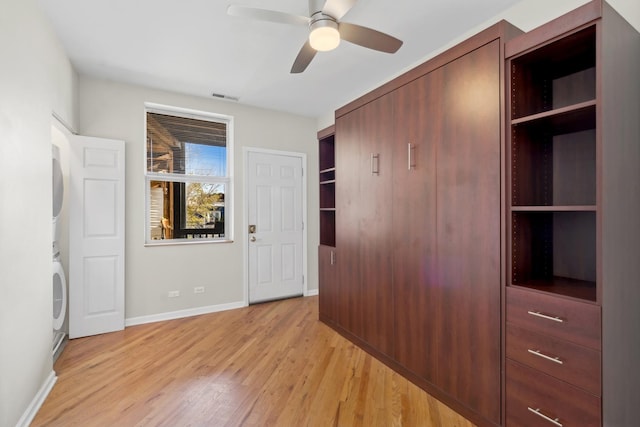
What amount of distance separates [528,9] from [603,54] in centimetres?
112

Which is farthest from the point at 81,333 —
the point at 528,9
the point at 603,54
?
the point at 528,9

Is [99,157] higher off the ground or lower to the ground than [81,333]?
higher

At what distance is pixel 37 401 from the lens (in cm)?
206

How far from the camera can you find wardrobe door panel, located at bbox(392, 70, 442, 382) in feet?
7.18

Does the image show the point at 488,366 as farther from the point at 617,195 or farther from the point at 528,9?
the point at 528,9

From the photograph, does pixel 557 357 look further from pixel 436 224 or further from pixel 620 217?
pixel 436 224

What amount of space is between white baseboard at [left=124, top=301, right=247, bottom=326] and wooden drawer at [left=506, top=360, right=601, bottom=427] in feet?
11.0

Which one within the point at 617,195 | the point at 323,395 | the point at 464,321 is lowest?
the point at 323,395

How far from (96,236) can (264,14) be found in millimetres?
2911

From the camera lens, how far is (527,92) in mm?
1831

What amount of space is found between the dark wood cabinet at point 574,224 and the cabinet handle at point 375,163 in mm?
1096

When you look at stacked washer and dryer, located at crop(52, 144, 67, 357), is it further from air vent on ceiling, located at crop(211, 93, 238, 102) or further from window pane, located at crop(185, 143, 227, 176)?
air vent on ceiling, located at crop(211, 93, 238, 102)

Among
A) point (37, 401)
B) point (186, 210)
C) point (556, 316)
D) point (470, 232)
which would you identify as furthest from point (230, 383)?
point (186, 210)

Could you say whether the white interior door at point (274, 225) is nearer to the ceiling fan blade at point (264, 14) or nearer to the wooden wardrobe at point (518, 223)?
the wooden wardrobe at point (518, 223)
